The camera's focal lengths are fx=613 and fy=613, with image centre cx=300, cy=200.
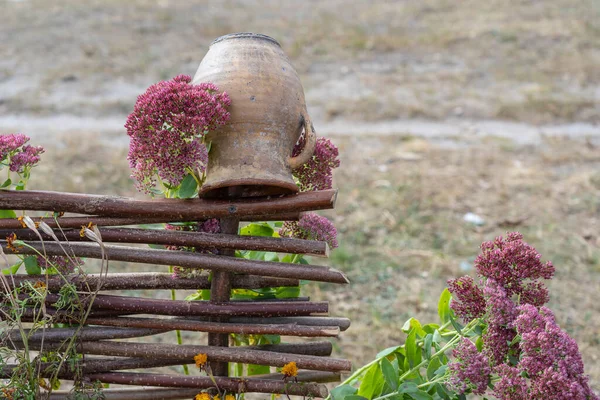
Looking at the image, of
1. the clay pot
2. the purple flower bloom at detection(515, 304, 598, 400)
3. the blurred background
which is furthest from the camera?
the blurred background

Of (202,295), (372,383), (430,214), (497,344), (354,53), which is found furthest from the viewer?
(354,53)

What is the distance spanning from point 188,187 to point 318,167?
0.34m

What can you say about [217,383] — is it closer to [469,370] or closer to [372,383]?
[372,383]

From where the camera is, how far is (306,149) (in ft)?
4.91

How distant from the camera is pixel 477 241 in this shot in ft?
12.6

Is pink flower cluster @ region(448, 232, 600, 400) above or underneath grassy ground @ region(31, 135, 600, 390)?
above

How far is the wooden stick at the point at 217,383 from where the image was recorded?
150 cm

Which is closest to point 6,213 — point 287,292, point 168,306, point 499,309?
point 168,306

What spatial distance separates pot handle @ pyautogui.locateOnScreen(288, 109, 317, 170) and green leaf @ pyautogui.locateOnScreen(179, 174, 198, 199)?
0.77 ft

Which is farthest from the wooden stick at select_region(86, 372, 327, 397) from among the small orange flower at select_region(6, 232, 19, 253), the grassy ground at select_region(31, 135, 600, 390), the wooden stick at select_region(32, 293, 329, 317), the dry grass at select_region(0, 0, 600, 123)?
the dry grass at select_region(0, 0, 600, 123)

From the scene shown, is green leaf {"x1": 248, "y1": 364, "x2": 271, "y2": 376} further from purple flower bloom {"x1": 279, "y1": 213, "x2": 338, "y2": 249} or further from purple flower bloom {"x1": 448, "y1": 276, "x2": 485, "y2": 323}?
purple flower bloom {"x1": 448, "y1": 276, "x2": 485, "y2": 323}

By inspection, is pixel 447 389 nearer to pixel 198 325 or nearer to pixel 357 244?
pixel 198 325

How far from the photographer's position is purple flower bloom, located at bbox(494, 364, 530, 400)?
1.24m

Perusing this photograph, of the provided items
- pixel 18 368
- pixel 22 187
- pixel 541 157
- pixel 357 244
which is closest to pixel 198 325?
pixel 18 368
